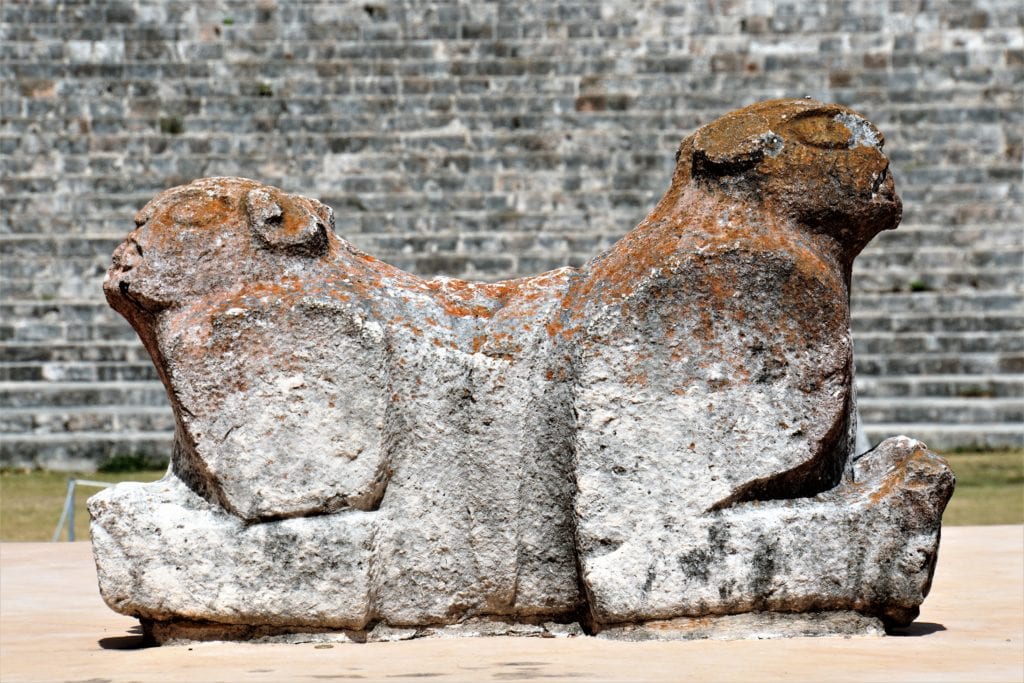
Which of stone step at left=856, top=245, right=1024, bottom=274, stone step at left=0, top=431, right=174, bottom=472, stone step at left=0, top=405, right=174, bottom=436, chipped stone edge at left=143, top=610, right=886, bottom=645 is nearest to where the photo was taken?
chipped stone edge at left=143, top=610, right=886, bottom=645

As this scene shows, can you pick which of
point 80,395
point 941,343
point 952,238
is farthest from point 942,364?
point 80,395

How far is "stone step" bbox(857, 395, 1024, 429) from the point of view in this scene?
13.0 m

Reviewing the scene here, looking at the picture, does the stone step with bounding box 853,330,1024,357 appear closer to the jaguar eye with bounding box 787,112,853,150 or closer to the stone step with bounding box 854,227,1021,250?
the stone step with bounding box 854,227,1021,250

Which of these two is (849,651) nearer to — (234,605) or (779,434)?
(779,434)

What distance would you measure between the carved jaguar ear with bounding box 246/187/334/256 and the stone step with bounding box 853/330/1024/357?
916 centimetres

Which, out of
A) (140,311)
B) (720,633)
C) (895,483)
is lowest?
(720,633)

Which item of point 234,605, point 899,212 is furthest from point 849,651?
point 234,605

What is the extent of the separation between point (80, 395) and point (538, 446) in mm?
8998

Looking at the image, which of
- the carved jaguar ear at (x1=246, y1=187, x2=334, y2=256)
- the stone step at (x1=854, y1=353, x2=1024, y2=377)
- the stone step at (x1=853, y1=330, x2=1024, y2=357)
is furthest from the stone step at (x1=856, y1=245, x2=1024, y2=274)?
the carved jaguar ear at (x1=246, y1=187, x2=334, y2=256)

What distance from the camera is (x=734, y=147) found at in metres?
5.23

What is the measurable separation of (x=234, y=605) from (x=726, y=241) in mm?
1925

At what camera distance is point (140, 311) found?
5.26 meters

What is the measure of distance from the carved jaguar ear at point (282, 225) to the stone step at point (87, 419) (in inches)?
311

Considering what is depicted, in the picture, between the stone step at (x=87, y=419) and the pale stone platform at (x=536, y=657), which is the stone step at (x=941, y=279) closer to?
the stone step at (x=87, y=419)
